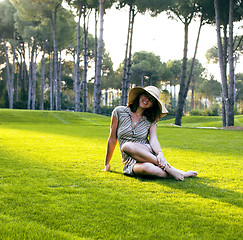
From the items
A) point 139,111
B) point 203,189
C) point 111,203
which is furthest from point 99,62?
point 111,203

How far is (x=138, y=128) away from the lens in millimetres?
4621

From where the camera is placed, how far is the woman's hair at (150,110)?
4.63m

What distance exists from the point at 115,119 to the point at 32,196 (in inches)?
78.2

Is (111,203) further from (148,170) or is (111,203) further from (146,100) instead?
(146,100)

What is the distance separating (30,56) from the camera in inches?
1671

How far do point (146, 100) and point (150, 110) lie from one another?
0.21 meters

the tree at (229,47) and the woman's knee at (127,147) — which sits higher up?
the tree at (229,47)

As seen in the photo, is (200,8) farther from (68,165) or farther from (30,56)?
(30,56)

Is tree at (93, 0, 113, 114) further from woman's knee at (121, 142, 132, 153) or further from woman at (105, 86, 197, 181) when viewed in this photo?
woman's knee at (121, 142, 132, 153)

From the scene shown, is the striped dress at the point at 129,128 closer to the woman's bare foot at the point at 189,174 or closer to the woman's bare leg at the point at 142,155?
the woman's bare leg at the point at 142,155

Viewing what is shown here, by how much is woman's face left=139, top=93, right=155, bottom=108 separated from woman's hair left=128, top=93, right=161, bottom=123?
0.07 meters

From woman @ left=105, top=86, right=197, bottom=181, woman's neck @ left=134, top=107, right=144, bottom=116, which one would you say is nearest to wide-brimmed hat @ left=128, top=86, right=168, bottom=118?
woman @ left=105, top=86, right=197, bottom=181

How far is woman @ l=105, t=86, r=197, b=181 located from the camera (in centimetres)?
425

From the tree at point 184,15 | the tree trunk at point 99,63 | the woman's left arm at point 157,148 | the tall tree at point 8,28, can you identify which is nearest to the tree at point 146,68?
the tall tree at point 8,28
